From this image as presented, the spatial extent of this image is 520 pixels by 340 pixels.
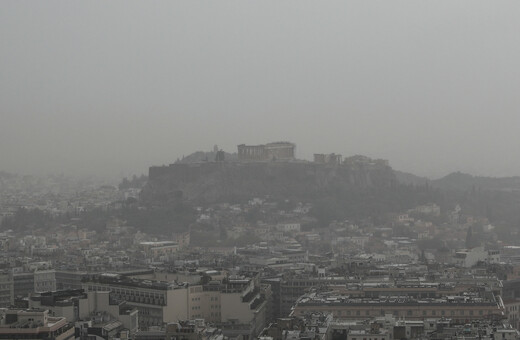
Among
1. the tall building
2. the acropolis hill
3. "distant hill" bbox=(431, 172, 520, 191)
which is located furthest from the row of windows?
"distant hill" bbox=(431, 172, 520, 191)

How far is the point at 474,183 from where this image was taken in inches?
4914

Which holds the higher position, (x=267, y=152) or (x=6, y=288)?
(x=267, y=152)

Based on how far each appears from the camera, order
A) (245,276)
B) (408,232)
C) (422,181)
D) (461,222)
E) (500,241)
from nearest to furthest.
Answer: (245,276), (500,241), (408,232), (461,222), (422,181)

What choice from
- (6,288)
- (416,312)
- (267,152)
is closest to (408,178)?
(267,152)

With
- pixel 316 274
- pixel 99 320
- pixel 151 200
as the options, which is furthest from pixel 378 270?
pixel 151 200

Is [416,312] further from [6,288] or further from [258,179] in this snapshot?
[258,179]

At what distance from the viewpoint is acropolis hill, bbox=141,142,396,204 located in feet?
362

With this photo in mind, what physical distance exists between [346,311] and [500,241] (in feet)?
154

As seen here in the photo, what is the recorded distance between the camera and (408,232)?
297 feet

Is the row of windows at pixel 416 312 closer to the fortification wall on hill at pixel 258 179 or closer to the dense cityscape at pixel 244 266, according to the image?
the dense cityscape at pixel 244 266

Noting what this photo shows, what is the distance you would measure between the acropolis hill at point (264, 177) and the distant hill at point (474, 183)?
8836mm

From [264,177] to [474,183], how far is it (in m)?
21.7

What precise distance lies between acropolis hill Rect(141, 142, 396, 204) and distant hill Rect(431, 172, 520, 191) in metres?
8.84

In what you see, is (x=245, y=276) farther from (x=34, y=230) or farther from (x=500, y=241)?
(x=34, y=230)
